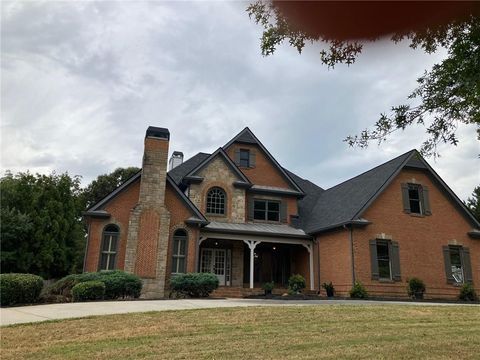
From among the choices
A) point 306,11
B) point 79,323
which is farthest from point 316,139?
point 79,323

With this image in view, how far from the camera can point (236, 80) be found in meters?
2.77

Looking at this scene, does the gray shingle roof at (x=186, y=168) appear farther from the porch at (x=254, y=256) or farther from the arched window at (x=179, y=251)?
the arched window at (x=179, y=251)

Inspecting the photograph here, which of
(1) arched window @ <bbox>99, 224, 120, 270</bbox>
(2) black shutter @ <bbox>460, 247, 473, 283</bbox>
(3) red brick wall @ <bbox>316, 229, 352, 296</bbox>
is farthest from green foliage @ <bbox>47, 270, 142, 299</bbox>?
(2) black shutter @ <bbox>460, 247, 473, 283</bbox>

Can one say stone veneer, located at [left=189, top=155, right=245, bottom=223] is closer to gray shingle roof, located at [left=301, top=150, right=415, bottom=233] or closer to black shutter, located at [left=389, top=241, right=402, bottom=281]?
gray shingle roof, located at [left=301, top=150, right=415, bottom=233]

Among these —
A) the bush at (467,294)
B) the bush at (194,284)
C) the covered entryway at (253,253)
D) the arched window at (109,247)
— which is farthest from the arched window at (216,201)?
the bush at (467,294)

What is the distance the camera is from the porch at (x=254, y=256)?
2072 cm

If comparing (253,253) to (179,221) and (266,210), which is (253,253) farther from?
(179,221)

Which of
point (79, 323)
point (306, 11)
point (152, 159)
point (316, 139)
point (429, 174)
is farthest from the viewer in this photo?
point (429, 174)

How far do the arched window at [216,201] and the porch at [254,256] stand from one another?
1073 millimetres

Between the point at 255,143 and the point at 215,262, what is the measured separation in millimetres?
7028

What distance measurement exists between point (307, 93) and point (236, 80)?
1.66ft

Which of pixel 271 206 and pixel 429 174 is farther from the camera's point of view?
pixel 271 206

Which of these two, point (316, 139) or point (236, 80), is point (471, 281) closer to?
point (316, 139)

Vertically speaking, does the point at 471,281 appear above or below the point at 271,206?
below
